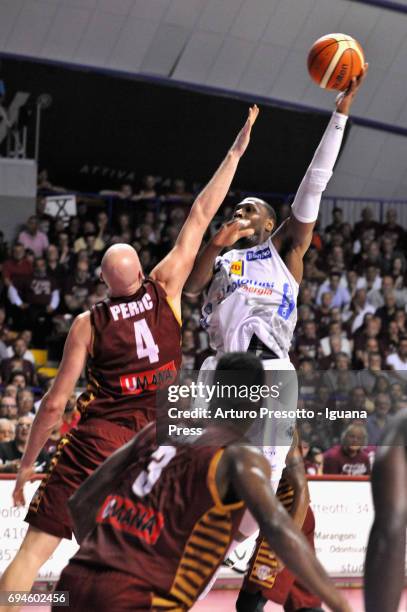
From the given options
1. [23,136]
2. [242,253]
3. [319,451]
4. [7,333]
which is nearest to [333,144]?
[242,253]

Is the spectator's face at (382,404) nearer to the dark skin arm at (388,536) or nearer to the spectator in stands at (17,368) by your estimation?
the spectator in stands at (17,368)

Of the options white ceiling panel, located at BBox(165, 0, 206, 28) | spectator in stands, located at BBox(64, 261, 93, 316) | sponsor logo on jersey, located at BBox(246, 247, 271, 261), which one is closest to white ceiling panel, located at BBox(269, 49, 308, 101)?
white ceiling panel, located at BBox(165, 0, 206, 28)

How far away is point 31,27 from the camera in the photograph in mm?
18141

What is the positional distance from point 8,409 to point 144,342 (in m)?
5.86

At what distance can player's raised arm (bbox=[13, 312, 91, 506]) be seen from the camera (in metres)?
5.27

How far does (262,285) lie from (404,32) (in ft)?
50.7

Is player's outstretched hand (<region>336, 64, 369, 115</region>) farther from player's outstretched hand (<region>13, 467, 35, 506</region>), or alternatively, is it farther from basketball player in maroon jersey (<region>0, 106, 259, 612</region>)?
player's outstretched hand (<region>13, 467, 35, 506</region>)

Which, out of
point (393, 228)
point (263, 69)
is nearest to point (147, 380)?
point (393, 228)

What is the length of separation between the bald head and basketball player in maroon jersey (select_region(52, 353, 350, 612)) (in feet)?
5.93

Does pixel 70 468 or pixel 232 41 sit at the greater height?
pixel 232 41

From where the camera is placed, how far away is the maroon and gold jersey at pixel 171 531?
11.8 feet

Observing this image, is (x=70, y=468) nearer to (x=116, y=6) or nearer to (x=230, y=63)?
(x=116, y=6)

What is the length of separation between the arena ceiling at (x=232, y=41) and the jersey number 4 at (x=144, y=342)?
13.6 m

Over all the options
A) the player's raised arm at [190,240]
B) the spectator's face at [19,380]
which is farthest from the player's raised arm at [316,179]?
the spectator's face at [19,380]
